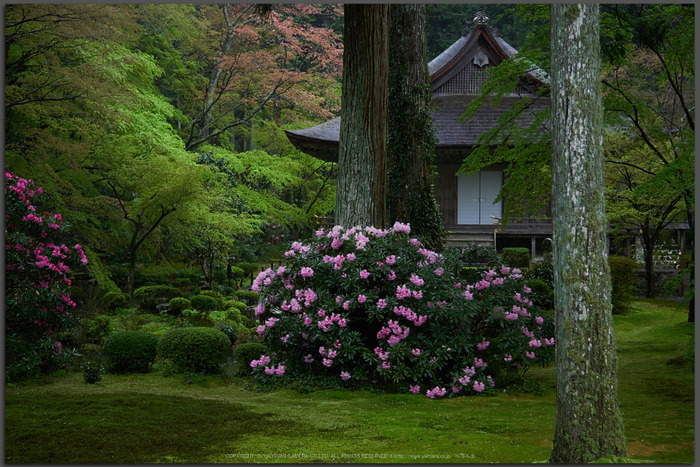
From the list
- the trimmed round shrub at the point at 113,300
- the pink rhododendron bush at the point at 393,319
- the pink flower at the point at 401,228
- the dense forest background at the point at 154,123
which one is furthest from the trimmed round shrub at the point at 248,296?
the pink flower at the point at 401,228

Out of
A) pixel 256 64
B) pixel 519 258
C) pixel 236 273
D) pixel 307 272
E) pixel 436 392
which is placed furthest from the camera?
pixel 256 64

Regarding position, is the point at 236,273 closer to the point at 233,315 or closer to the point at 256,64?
the point at 233,315

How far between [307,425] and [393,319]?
161cm

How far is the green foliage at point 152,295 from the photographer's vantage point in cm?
1103

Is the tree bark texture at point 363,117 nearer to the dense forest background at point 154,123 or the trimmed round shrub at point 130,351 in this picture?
the dense forest background at point 154,123

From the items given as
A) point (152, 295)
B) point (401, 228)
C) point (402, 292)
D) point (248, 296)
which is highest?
point (401, 228)

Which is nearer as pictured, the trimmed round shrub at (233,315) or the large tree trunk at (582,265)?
the large tree trunk at (582,265)

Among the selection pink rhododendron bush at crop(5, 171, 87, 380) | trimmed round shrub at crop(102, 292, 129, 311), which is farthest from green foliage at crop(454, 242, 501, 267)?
trimmed round shrub at crop(102, 292, 129, 311)

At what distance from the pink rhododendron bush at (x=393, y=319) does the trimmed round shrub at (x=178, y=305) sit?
183 inches

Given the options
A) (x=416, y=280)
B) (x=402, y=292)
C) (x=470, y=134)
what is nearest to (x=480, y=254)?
(x=416, y=280)

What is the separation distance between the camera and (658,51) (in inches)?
271

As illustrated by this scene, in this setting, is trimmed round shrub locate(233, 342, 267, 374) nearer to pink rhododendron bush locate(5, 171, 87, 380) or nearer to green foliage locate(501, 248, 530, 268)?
pink rhododendron bush locate(5, 171, 87, 380)

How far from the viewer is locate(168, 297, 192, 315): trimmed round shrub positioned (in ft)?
34.4

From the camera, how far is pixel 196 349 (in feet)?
21.6
